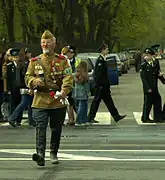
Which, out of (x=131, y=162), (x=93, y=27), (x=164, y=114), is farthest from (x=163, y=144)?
(x=93, y=27)

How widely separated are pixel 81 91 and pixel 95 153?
476 cm

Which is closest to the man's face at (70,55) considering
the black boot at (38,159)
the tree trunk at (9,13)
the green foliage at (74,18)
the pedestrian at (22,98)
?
the pedestrian at (22,98)

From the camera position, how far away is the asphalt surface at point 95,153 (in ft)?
29.2

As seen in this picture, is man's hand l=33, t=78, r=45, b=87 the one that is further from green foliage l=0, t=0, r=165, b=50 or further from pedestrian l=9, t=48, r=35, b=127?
green foliage l=0, t=0, r=165, b=50

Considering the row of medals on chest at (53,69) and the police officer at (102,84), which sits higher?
the row of medals on chest at (53,69)

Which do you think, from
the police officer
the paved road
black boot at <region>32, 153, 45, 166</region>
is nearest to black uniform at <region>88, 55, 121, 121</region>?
the police officer

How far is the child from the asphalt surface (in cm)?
35

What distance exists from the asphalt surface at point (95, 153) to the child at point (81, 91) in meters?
0.35

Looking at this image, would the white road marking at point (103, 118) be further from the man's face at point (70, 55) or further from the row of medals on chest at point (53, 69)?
the row of medals on chest at point (53, 69)

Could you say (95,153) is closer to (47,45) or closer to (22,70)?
(47,45)

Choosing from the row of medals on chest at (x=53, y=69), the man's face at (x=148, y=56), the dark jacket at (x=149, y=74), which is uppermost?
the row of medals on chest at (x=53, y=69)

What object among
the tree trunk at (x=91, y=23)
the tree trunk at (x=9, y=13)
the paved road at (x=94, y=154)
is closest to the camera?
the paved road at (x=94, y=154)

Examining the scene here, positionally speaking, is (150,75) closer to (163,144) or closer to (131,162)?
(163,144)

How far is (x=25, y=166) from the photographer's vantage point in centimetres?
959
